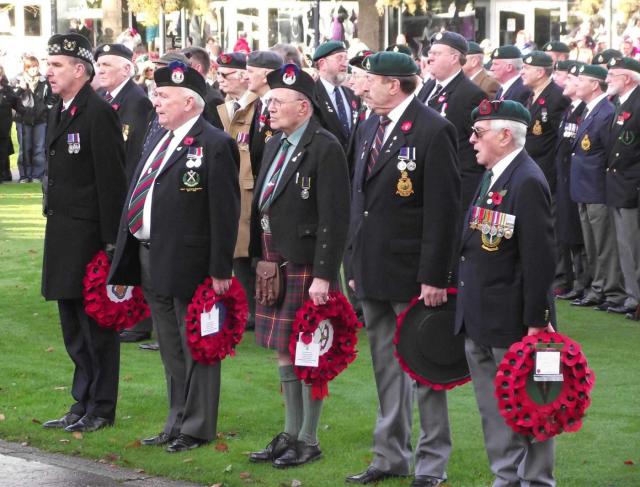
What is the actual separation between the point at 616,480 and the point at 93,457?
2.96 m

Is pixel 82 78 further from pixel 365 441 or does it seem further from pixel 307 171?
pixel 365 441

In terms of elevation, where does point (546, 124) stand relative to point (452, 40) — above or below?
below

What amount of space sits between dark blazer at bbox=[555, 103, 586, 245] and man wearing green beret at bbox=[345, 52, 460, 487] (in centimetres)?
657

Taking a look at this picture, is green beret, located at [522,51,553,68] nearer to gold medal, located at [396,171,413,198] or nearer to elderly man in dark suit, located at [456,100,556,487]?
gold medal, located at [396,171,413,198]

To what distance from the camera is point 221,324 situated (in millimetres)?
7820

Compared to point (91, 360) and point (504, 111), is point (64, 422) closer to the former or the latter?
point (91, 360)

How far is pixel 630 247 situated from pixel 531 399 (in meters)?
7.03

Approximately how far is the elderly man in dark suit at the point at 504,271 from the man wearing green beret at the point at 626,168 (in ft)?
21.0

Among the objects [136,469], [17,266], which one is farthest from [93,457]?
[17,266]

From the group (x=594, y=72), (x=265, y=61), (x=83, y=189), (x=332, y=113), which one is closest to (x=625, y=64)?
(x=594, y=72)

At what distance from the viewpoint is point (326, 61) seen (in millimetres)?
12445

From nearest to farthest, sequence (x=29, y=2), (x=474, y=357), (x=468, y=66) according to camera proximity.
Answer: (x=474, y=357)
(x=468, y=66)
(x=29, y=2)

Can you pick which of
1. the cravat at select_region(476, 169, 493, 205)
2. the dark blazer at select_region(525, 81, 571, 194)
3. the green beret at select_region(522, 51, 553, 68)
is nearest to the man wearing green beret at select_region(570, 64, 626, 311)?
the dark blazer at select_region(525, 81, 571, 194)

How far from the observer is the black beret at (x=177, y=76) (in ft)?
25.5
